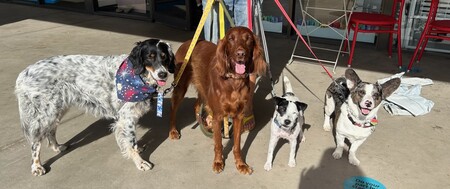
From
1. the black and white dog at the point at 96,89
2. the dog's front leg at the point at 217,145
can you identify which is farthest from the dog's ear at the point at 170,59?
the dog's front leg at the point at 217,145

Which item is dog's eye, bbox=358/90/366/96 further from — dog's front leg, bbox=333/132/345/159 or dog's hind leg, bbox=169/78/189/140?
dog's hind leg, bbox=169/78/189/140

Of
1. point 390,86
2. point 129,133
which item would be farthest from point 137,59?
point 390,86

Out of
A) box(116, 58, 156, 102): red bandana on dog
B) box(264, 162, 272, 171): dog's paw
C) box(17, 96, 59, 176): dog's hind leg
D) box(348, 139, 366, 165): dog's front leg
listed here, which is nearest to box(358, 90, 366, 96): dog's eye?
box(348, 139, 366, 165): dog's front leg

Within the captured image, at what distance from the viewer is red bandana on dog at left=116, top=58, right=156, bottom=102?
3000 millimetres

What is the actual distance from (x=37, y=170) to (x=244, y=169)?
1771 millimetres

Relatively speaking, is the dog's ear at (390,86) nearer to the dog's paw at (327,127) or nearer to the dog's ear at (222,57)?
the dog's paw at (327,127)

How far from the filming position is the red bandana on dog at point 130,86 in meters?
3.00

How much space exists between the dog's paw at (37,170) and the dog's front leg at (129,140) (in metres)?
0.69

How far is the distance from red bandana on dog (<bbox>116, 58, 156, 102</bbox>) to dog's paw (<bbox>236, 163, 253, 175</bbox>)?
1002 mm

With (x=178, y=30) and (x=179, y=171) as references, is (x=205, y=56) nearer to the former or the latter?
(x=179, y=171)

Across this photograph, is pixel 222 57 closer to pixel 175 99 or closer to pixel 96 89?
pixel 175 99

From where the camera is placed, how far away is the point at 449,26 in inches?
189

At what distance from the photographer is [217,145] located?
10.2 feet

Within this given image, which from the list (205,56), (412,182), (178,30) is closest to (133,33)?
(178,30)
